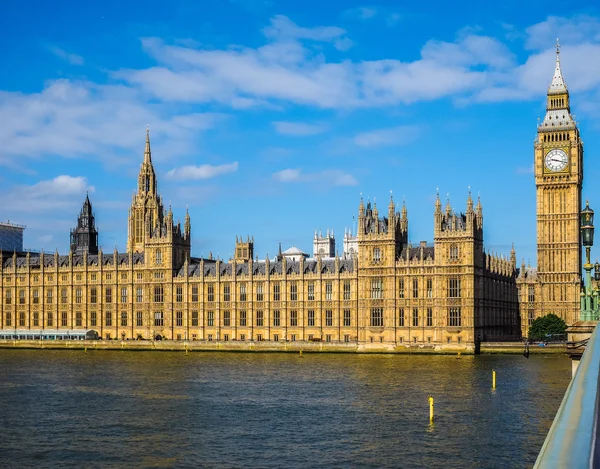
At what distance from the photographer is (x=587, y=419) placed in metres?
4.64

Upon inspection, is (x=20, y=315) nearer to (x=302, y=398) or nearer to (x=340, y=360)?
(x=340, y=360)

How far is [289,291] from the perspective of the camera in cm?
12300

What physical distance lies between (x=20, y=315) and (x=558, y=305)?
92513 mm

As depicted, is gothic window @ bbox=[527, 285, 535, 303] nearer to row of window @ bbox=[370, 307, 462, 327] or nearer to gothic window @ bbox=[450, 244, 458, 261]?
row of window @ bbox=[370, 307, 462, 327]

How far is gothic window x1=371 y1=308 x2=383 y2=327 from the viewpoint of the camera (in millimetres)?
115312

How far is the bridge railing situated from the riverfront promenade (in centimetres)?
10567

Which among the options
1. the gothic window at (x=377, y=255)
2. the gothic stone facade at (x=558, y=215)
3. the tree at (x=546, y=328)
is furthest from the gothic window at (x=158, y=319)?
the gothic stone facade at (x=558, y=215)

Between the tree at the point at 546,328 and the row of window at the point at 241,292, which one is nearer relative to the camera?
the row of window at the point at 241,292

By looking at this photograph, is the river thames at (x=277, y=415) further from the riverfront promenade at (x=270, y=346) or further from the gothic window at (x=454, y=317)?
the gothic window at (x=454, y=317)

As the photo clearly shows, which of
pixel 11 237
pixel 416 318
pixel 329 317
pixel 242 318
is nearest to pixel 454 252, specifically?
pixel 416 318

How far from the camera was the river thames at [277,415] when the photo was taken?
37.7 m

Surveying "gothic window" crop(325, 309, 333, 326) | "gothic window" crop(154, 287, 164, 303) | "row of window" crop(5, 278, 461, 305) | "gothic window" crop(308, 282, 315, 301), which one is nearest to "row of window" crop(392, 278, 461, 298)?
"row of window" crop(5, 278, 461, 305)

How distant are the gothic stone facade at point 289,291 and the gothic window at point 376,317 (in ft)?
0.49

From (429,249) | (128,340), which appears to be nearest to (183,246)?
(128,340)
